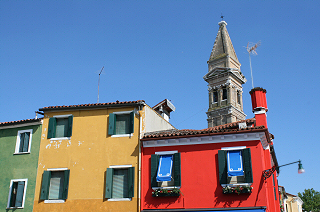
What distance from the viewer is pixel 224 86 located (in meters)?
50.2

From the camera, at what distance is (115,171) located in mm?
16094

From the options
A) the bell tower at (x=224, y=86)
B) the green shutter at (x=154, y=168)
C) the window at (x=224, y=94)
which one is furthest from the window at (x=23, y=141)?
the window at (x=224, y=94)

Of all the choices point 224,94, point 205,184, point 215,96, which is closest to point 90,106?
point 205,184

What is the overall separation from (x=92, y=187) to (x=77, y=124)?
10.7 ft

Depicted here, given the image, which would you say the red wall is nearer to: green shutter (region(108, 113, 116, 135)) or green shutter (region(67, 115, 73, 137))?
green shutter (region(108, 113, 116, 135))

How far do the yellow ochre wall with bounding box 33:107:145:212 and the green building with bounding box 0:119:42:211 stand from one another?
0.39 metres

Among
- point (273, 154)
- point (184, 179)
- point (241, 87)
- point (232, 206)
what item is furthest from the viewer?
point (241, 87)

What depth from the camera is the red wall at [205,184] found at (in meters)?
14.2

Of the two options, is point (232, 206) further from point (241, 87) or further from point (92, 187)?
point (241, 87)

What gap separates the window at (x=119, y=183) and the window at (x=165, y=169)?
104 cm

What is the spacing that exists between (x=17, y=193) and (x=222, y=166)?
989 centimetres

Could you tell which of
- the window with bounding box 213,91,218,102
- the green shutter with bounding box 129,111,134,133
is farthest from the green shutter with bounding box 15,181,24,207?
the window with bounding box 213,91,218,102

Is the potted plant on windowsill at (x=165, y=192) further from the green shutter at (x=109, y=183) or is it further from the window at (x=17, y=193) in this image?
the window at (x=17, y=193)

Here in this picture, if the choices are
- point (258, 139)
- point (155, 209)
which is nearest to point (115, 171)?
point (155, 209)
